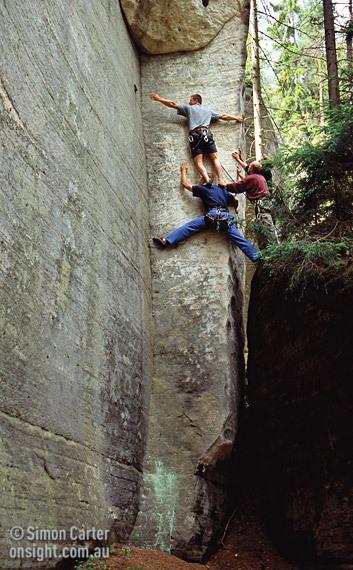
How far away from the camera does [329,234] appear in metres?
6.80

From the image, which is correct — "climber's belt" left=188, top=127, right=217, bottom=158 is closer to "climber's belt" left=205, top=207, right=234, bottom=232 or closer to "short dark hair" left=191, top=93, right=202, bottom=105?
"short dark hair" left=191, top=93, right=202, bottom=105

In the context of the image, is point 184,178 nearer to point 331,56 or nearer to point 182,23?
point 182,23

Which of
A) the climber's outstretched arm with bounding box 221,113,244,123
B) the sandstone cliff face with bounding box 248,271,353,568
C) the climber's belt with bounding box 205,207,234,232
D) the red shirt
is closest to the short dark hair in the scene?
the climber's outstretched arm with bounding box 221,113,244,123

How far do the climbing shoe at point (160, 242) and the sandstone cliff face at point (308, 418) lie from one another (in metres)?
1.66

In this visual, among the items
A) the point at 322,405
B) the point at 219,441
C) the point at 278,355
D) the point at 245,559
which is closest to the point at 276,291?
the point at 278,355

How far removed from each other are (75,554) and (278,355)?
3413 mm

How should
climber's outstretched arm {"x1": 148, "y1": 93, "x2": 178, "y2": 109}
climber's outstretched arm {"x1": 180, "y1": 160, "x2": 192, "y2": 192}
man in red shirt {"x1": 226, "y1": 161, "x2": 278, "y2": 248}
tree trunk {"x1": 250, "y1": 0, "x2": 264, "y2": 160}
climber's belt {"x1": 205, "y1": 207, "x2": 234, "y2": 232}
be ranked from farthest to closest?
tree trunk {"x1": 250, "y1": 0, "x2": 264, "y2": 160} < climber's outstretched arm {"x1": 148, "y1": 93, "x2": 178, "y2": 109} < climber's outstretched arm {"x1": 180, "y1": 160, "x2": 192, "y2": 192} < man in red shirt {"x1": 226, "y1": 161, "x2": 278, "y2": 248} < climber's belt {"x1": 205, "y1": 207, "x2": 234, "y2": 232}

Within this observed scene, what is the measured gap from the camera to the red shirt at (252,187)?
316 inches

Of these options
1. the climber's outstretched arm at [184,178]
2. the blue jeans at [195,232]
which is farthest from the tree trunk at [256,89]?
the blue jeans at [195,232]

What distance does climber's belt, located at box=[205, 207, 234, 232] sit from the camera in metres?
7.65

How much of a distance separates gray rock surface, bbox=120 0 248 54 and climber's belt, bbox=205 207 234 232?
3.65 meters

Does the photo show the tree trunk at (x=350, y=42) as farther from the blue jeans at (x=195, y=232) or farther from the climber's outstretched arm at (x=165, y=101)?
the blue jeans at (x=195, y=232)

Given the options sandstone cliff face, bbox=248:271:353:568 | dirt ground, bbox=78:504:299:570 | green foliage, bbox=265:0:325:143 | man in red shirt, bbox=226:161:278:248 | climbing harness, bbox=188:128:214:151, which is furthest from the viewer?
green foliage, bbox=265:0:325:143

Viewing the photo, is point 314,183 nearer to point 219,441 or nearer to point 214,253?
point 214,253
